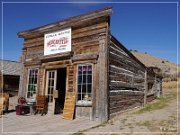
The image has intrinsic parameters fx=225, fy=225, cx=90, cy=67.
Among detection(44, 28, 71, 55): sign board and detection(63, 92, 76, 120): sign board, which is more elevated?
detection(44, 28, 71, 55): sign board

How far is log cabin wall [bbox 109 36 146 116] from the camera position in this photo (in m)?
11.2

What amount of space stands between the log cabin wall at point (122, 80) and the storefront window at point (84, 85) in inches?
39.7

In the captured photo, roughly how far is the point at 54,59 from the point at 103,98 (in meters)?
4.17

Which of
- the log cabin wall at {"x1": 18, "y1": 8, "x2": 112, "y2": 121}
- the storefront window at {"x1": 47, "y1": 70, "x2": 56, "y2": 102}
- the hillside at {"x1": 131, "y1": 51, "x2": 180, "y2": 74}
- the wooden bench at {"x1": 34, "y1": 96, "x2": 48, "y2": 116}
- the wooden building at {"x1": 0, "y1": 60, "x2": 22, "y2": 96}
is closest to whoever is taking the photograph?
the log cabin wall at {"x1": 18, "y1": 8, "x2": 112, "y2": 121}

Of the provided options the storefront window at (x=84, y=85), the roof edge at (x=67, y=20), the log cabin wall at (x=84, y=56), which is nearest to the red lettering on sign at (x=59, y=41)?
the log cabin wall at (x=84, y=56)

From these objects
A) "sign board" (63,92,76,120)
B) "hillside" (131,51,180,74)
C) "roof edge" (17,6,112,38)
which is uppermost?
"hillside" (131,51,180,74)

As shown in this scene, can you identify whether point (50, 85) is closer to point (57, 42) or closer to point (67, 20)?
point (57, 42)

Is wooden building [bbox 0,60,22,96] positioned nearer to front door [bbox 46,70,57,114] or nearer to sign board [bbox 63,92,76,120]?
front door [bbox 46,70,57,114]

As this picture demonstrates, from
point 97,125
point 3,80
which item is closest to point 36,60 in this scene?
A: point 97,125

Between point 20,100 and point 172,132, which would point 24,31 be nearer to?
point 20,100

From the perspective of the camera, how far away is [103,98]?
33.5 feet

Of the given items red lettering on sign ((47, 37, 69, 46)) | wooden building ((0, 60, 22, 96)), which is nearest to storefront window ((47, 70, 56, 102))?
red lettering on sign ((47, 37, 69, 46))

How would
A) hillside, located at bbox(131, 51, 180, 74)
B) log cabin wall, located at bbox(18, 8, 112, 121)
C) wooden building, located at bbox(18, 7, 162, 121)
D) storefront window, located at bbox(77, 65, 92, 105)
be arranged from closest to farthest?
log cabin wall, located at bbox(18, 8, 112, 121), wooden building, located at bbox(18, 7, 162, 121), storefront window, located at bbox(77, 65, 92, 105), hillside, located at bbox(131, 51, 180, 74)

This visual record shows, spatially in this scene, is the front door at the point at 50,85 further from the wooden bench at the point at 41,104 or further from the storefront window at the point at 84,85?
the storefront window at the point at 84,85
